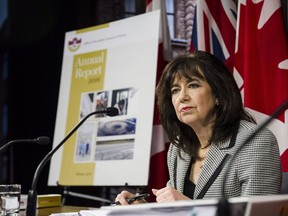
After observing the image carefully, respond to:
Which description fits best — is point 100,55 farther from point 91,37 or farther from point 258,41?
point 258,41

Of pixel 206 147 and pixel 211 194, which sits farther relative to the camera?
pixel 206 147

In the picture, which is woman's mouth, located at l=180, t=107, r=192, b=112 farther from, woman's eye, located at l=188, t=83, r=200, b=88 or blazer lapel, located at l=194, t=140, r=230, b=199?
blazer lapel, located at l=194, t=140, r=230, b=199

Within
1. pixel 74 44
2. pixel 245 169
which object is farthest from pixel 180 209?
A: pixel 74 44

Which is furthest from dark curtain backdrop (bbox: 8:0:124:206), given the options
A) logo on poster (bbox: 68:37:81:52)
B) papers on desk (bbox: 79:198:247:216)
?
papers on desk (bbox: 79:198:247:216)

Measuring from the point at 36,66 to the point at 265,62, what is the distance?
263cm

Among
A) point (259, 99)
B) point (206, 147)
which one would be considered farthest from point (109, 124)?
point (206, 147)

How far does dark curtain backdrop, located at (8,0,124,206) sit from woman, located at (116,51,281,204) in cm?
259

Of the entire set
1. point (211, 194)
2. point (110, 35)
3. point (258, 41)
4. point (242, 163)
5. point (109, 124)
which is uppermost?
point (110, 35)

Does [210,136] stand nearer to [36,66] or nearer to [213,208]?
[213,208]

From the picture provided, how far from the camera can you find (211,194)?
1.88 metres

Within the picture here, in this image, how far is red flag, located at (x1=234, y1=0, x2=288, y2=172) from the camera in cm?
270

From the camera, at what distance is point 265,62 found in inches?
110

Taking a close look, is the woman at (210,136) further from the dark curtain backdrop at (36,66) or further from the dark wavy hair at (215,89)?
the dark curtain backdrop at (36,66)

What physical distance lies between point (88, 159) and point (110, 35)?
994 mm
